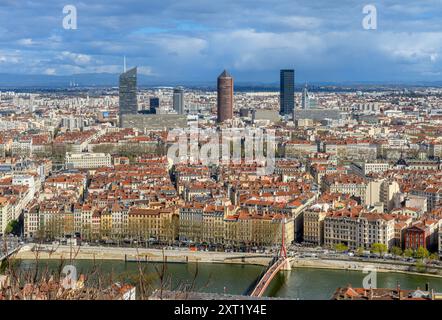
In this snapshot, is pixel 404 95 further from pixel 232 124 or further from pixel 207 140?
pixel 207 140

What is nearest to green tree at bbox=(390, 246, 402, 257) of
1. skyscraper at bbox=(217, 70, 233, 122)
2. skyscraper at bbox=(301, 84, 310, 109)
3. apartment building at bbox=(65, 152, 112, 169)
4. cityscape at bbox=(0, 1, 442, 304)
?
cityscape at bbox=(0, 1, 442, 304)

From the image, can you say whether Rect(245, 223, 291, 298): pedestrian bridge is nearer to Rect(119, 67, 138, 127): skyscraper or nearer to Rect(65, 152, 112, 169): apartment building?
Rect(65, 152, 112, 169): apartment building

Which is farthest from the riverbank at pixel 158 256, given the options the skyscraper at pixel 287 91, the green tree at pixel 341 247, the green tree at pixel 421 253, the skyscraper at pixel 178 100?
the skyscraper at pixel 287 91

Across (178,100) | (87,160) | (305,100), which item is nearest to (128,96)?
(178,100)

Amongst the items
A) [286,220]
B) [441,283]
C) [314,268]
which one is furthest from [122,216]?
[441,283]
